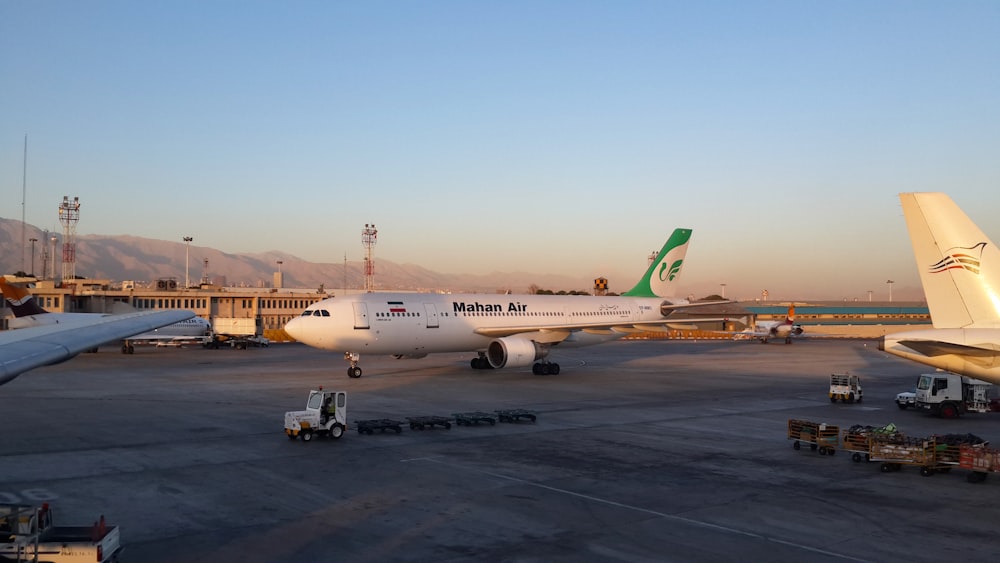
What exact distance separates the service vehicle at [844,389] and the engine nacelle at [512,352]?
47.5 feet

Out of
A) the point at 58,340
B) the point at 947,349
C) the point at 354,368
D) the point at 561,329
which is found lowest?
the point at 354,368

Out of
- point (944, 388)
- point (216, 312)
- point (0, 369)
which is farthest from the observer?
point (216, 312)

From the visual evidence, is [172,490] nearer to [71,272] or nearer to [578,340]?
[578,340]

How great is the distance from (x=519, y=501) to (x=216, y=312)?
261 feet

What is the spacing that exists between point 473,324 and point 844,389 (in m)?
18.7

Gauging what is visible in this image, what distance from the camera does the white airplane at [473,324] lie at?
37.7 metres

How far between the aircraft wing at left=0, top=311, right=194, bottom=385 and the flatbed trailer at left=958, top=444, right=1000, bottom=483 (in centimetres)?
1662

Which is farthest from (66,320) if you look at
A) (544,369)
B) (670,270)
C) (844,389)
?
(844,389)

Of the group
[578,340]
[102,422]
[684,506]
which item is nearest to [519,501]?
[684,506]

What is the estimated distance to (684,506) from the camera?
48.4 ft

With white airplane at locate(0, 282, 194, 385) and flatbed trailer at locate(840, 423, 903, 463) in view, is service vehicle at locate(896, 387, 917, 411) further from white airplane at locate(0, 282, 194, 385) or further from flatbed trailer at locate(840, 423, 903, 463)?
white airplane at locate(0, 282, 194, 385)

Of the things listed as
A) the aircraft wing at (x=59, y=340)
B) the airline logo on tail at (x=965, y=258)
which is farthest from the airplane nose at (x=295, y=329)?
the airline logo on tail at (x=965, y=258)

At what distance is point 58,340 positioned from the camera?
8.00 metres

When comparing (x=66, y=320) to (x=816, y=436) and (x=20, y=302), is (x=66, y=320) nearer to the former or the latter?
(x=20, y=302)
